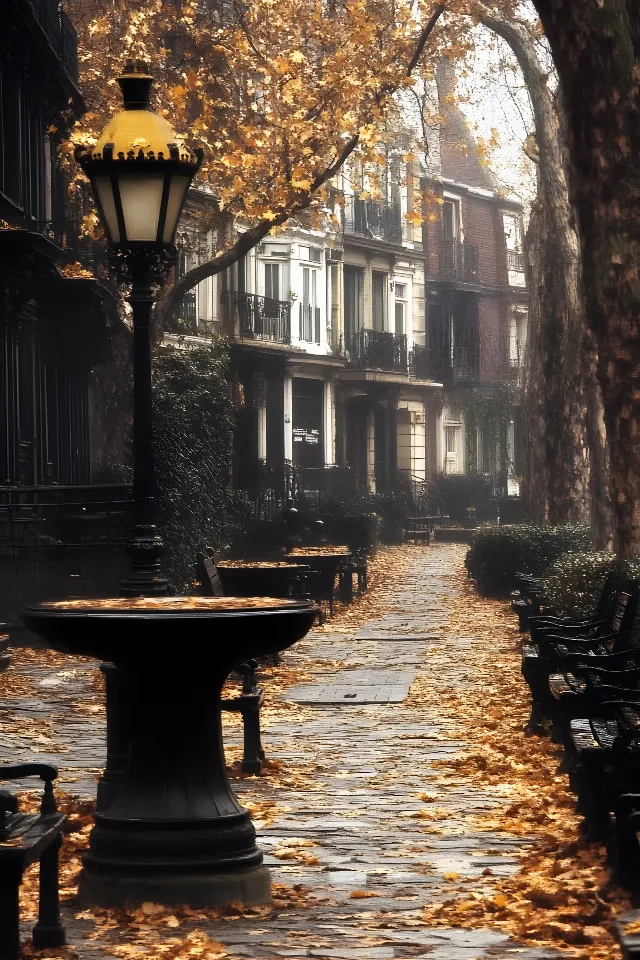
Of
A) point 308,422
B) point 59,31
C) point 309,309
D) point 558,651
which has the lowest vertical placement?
point 558,651

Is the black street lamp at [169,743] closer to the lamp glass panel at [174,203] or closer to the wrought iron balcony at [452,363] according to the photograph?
the lamp glass panel at [174,203]

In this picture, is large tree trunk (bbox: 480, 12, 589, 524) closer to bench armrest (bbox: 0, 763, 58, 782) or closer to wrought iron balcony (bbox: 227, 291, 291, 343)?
wrought iron balcony (bbox: 227, 291, 291, 343)

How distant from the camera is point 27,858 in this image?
504 cm

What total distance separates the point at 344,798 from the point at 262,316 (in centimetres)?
3603

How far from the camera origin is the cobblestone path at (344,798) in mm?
5961

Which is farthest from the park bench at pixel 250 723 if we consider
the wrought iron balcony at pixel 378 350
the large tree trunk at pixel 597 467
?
the wrought iron balcony at pixel 378 350

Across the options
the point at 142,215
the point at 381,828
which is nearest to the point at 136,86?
the point at 142,215

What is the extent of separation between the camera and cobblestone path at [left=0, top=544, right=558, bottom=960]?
5961mm

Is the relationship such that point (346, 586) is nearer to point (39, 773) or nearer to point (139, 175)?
point (139, 175)

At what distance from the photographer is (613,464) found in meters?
15.2

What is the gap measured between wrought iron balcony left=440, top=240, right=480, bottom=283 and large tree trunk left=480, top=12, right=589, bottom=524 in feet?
98.9

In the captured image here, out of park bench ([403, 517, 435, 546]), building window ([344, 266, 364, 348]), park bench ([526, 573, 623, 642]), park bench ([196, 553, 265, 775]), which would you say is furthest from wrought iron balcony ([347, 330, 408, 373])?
park bench ([196, 553, 265, 775])

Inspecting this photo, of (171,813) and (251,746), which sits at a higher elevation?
(171,813)

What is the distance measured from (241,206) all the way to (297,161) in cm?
136
